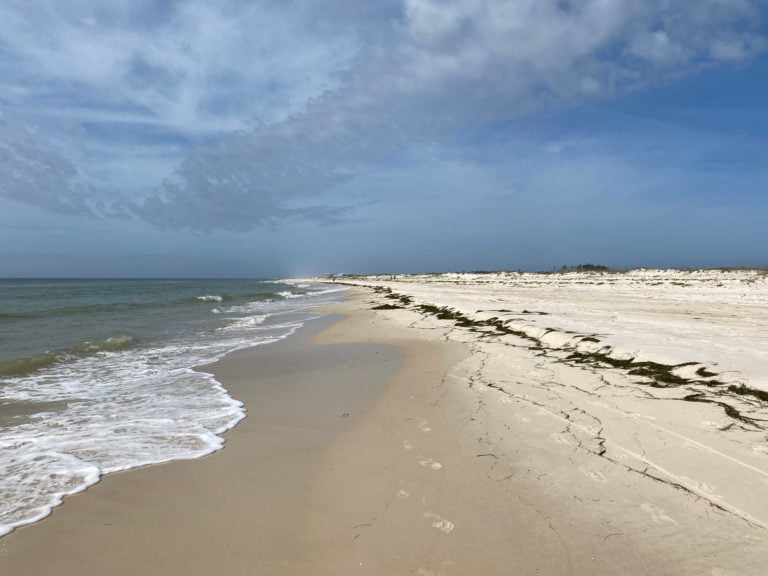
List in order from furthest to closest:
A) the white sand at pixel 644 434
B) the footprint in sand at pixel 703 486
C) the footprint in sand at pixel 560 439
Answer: the footprint in sand at pixel 560 439 → the footprint in sand at pixel 703 486 → the white sand at pixel 644 434

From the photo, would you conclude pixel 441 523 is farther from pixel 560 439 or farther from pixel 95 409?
pixel 95 409

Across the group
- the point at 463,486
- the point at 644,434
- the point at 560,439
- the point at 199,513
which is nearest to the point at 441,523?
the point at 463,486

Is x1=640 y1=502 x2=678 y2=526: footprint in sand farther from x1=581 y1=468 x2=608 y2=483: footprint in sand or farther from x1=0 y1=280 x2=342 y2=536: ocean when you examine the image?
x1=0 y1=280 x2=342 y2=536: ocean

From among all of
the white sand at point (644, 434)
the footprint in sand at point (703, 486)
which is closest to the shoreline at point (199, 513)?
the white sand at point (644, 434)

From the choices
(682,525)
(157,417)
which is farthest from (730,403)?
(157,417)

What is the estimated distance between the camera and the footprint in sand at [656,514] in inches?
126

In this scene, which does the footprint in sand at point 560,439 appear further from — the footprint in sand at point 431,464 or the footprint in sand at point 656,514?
the footprint in sand at point 431,464

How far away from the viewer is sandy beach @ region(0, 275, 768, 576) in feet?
9.62

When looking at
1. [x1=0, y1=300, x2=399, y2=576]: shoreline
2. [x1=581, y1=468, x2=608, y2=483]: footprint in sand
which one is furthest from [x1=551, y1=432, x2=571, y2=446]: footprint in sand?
[x1=0, y1=300, x2=399, y2=576]: shoreline

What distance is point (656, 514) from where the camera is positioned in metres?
3.30

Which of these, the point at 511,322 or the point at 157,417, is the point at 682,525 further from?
the point at 511,322

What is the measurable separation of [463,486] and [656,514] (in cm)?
155

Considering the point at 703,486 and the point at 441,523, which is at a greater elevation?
the point at 703,486

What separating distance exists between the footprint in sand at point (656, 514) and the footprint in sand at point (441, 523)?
158 cm
